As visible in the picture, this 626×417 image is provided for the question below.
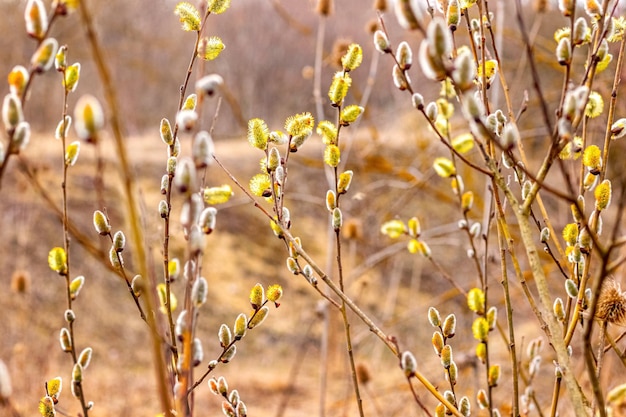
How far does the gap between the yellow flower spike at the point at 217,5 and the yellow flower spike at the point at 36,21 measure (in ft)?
0.64

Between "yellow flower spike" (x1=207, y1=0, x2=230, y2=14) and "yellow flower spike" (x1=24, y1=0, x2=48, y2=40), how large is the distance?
195mm

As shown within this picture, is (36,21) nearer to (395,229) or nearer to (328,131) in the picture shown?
(328,131)

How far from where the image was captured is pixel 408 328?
18.1 feet

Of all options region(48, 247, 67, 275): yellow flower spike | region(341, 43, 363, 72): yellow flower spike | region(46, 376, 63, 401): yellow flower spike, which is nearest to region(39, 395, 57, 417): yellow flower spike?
region(46, 376, 63, 401): yellow flower spike

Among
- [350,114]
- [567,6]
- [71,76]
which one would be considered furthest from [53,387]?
[567,6]

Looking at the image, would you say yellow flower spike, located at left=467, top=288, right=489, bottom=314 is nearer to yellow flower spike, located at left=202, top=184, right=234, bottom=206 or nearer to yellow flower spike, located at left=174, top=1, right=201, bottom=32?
yellow flower spike, located at left=202, top=184, right=234, bottom=206

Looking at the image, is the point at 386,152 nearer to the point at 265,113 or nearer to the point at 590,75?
the point at 265,113

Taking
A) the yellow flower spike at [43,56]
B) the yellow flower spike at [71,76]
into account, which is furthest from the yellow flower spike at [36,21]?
the yellow flower spike at [71,76]

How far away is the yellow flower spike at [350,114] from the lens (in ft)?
2.08

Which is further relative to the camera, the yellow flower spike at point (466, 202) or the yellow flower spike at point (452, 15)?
the yellow flower spike at point (466, 202)

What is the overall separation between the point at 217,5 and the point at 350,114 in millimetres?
176

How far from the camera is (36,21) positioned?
17.0 inches

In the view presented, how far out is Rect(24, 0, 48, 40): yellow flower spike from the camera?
0.43 m

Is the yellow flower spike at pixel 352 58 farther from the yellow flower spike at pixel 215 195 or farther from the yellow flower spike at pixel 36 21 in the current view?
the yellow flower spike at pixel 36 21
